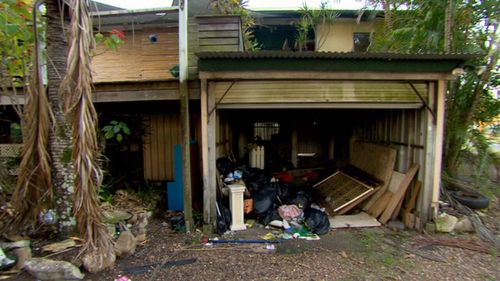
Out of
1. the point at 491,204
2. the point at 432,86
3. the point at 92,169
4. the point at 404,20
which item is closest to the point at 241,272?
the point at 92,169

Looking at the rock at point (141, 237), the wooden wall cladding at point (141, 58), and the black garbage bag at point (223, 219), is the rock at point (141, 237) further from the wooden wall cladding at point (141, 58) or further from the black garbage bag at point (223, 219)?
the wooden wall cladding at point (141, 58)

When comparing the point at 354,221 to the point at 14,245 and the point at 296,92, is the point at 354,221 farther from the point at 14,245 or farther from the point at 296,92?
the point at 14,245

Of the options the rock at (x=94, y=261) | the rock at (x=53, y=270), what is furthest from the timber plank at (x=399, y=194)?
the rock at (x=53, y=270)

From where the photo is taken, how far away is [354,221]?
5.56 meters

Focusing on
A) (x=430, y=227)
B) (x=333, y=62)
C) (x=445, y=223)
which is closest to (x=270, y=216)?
(x=430, y=227)

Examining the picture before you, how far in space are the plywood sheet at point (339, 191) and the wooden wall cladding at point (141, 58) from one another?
4.71m

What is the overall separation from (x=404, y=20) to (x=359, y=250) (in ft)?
17.8

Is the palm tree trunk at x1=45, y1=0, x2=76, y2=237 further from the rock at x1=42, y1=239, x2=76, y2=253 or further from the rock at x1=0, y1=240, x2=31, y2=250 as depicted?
the rock at x1=0, y1=240, x2=31, y2=250

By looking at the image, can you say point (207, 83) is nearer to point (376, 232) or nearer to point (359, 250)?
point (359, 250)

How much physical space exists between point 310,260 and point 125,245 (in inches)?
96.8

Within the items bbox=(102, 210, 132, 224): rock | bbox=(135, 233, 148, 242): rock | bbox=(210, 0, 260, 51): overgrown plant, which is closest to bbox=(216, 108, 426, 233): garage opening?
bbox=(135, 233, 148, 242): rock

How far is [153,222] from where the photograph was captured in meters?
5.32

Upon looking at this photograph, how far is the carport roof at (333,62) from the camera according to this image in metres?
4.41

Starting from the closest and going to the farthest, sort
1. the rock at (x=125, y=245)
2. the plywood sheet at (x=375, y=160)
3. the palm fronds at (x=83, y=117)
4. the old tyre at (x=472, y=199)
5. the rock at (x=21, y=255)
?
1. the palm fronds at (x=83, y=117)
2. the rock at (x=21, y=255)
3. the rock at (x=125, y=245)
4. the old tyre at (x=472, y=199)
5. the plywood sheet at (x=375, y=160)
